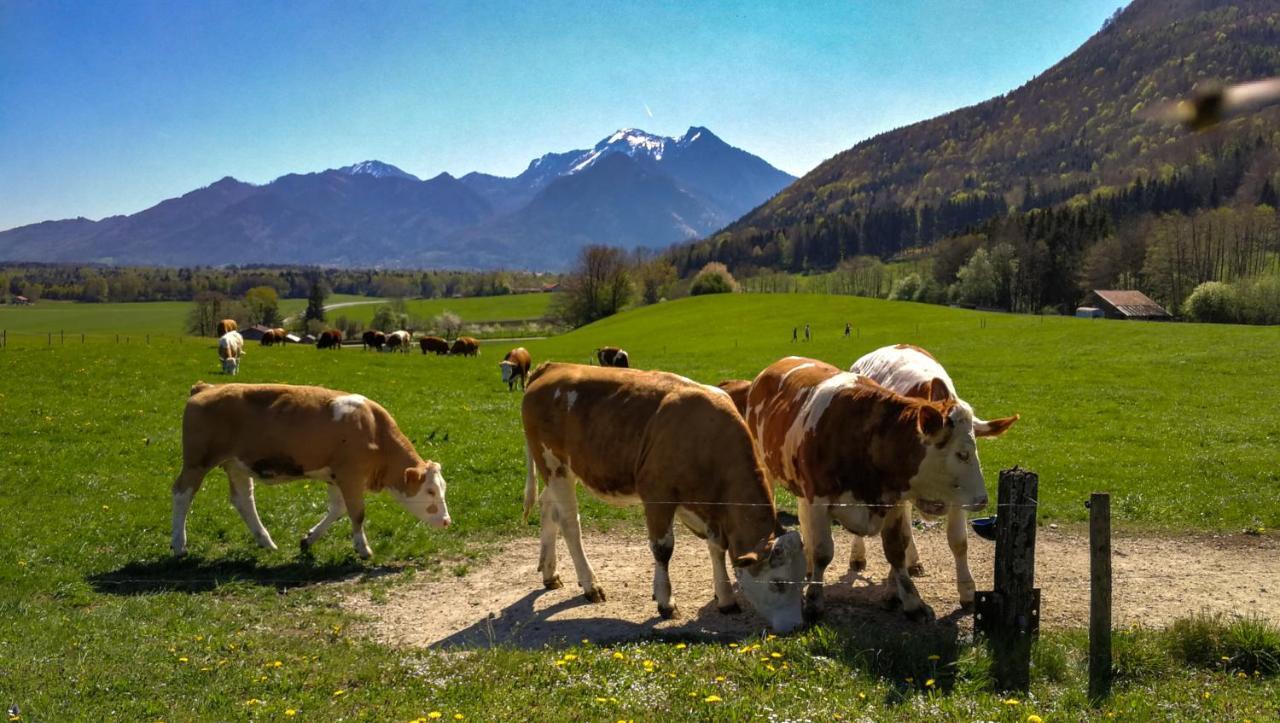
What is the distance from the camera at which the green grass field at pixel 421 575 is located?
6453mm

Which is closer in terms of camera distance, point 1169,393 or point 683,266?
point 1169,393

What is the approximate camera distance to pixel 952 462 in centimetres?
840

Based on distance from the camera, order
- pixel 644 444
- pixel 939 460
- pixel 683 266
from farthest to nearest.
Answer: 1. pixel 683 266
2. pixel 644 444
3. pixel 939 460

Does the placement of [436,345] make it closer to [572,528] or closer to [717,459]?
[572,528]

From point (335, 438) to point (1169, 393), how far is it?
29.3 metres

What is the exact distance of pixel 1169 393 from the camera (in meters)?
28.9

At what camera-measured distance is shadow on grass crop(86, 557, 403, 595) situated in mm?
10195

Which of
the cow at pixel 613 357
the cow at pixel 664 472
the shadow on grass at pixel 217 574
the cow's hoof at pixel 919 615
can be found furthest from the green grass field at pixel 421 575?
the cow at pixel 613 357

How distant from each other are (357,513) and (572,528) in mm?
3635

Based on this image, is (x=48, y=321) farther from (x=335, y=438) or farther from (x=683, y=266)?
(x=335, y=438)

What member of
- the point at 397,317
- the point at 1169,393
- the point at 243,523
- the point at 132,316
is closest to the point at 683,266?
the point at 397,317

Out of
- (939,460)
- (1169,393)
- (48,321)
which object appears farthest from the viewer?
(48,321)

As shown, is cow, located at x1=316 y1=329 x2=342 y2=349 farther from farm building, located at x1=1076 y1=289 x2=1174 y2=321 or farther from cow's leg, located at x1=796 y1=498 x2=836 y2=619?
farm building, located at x1=1076 y1=289 x2=1174 y2=321

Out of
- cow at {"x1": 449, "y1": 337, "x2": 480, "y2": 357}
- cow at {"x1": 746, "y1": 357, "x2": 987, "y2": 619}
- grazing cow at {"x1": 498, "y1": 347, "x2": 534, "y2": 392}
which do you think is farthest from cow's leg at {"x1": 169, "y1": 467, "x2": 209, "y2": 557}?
cow at {"x1": 449, "y1": 337, "x2": 480, "y2": 357}
